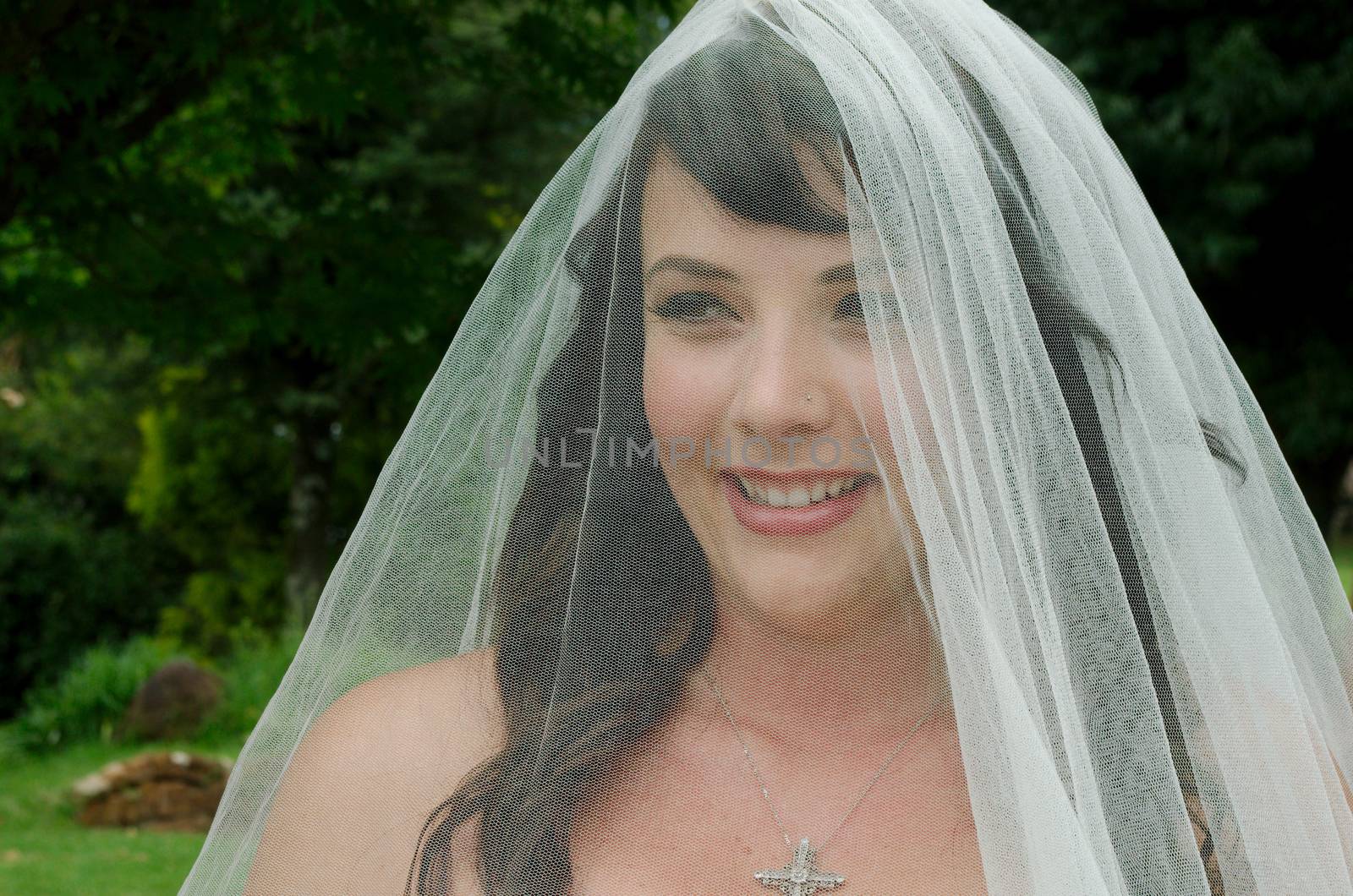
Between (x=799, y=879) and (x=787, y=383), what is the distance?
598 millimetres

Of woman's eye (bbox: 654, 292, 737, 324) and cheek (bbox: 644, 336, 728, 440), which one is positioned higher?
woman's eye (bbox: 654, 292, 737, 324)

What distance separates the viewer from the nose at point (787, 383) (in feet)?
4.78

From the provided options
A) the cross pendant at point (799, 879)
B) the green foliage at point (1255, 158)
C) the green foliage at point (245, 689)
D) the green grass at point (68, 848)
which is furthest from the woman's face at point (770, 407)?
the green foliage at point (1255, 158)

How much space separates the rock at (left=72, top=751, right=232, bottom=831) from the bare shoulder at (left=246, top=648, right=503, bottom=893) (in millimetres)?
6855

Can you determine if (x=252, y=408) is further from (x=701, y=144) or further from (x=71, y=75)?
(x=701, y=144)

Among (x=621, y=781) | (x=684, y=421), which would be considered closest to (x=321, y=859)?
(x=621, y=781)

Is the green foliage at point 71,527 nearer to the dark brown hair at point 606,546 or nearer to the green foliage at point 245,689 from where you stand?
the green foliage at point 245,689

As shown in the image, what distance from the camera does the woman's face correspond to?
4.78 ft

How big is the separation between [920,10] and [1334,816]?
1.00 meters

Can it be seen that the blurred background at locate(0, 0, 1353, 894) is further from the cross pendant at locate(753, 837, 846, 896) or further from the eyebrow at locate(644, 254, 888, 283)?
the cross pendant at locate(753, 837, 846, 896)

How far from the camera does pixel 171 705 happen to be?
991 centimetres

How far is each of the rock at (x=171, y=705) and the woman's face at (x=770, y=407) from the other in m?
9.23

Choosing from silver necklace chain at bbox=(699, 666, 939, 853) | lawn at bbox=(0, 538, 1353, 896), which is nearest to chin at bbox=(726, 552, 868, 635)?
silver necklace chain at bbox=(699, 666, 939, 853)

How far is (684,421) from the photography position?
158 centimetres
